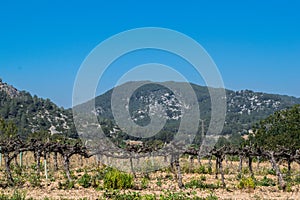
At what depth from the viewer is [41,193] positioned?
16.3 metres

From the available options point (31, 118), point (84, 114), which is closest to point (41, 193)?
point (84, 114)

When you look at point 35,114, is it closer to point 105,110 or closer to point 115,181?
point 105,110

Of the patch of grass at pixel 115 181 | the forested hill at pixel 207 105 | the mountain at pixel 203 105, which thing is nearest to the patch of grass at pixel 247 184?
the patch of grass at pixel 115 181

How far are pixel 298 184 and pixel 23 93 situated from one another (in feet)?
271

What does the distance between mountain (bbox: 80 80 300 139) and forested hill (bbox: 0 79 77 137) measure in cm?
628

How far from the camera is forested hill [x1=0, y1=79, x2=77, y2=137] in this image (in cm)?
6925

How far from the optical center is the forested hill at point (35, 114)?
227 feet

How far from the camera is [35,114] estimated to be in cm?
7562

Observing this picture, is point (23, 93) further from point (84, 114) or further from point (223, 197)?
point (223, 197)

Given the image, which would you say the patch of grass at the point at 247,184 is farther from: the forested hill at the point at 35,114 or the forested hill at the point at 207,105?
the forested hill at the point at 35,114

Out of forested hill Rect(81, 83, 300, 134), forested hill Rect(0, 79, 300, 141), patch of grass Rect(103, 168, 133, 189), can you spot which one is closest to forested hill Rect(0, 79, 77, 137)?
forested hill Rect(0, 79, 300, 141)

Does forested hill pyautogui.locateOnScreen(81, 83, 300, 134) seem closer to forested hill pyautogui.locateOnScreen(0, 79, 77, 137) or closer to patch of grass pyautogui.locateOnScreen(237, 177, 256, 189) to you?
forested hill pyautogui.locateOnScreen(0, 79, 77, 137)

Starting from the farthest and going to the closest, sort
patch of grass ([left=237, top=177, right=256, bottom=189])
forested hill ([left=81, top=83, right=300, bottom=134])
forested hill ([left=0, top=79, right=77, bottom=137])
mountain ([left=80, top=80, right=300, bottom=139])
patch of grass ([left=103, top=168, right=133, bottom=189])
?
1. forested hill ([left=81, top=83, right=300, bottom=134])
2. mountain ([left=80, top=80, right=300, bottom=139])
3. forested hill ([left=0, top=79, right=77, bottom=137])
4. patch of grass ([left=237, top=177, right=256, bottom=189])
5. patch of grass ([left=103, top=168, right=133, bottom=189])

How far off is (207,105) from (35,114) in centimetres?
5936
